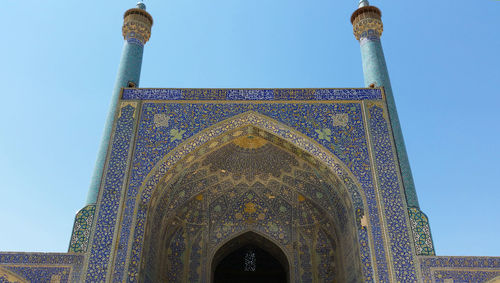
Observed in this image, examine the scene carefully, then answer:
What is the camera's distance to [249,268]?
9945 millimetres

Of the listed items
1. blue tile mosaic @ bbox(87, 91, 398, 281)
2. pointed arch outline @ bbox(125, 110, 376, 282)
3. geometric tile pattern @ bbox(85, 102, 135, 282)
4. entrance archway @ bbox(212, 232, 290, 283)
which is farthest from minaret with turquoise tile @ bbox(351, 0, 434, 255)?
geometric tile pattern @ bbox(85, 102, 135, 282)

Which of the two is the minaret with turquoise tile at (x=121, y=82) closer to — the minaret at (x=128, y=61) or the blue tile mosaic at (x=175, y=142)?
the minaret at (x=128, y=61)

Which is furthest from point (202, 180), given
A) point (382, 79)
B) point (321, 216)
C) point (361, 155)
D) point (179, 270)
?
point (382, 79)

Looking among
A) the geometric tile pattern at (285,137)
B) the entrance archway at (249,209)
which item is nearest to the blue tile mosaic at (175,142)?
the geometric tile pattern at (285,137)

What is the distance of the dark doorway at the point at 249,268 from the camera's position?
9.88 m

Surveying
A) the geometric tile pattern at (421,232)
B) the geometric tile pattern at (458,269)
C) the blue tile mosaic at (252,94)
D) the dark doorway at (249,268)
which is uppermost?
the blue tile mosaic at (252,94)

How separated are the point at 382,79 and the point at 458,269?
12.4 ft

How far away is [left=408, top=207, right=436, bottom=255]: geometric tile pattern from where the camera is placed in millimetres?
6266

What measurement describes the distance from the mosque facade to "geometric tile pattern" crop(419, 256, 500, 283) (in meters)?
0.01

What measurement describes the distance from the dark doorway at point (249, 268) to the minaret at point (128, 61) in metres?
3.71

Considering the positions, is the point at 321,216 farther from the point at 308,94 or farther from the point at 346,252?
the point at 308,94

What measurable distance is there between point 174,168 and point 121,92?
5.67 feet

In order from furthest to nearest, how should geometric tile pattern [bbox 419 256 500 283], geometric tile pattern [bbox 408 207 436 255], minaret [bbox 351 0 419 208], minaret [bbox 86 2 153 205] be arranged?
minaret [bbox 86 2 153 205], minaret [bbox 351 0 419 208], geometric tile pattern [bbox 408 207 436 255], geometric tile pattern [bbox 419 256 500 283]

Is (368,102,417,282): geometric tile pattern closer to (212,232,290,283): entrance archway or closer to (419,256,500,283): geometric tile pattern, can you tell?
(419,256,500,283): geometric tile pattern
